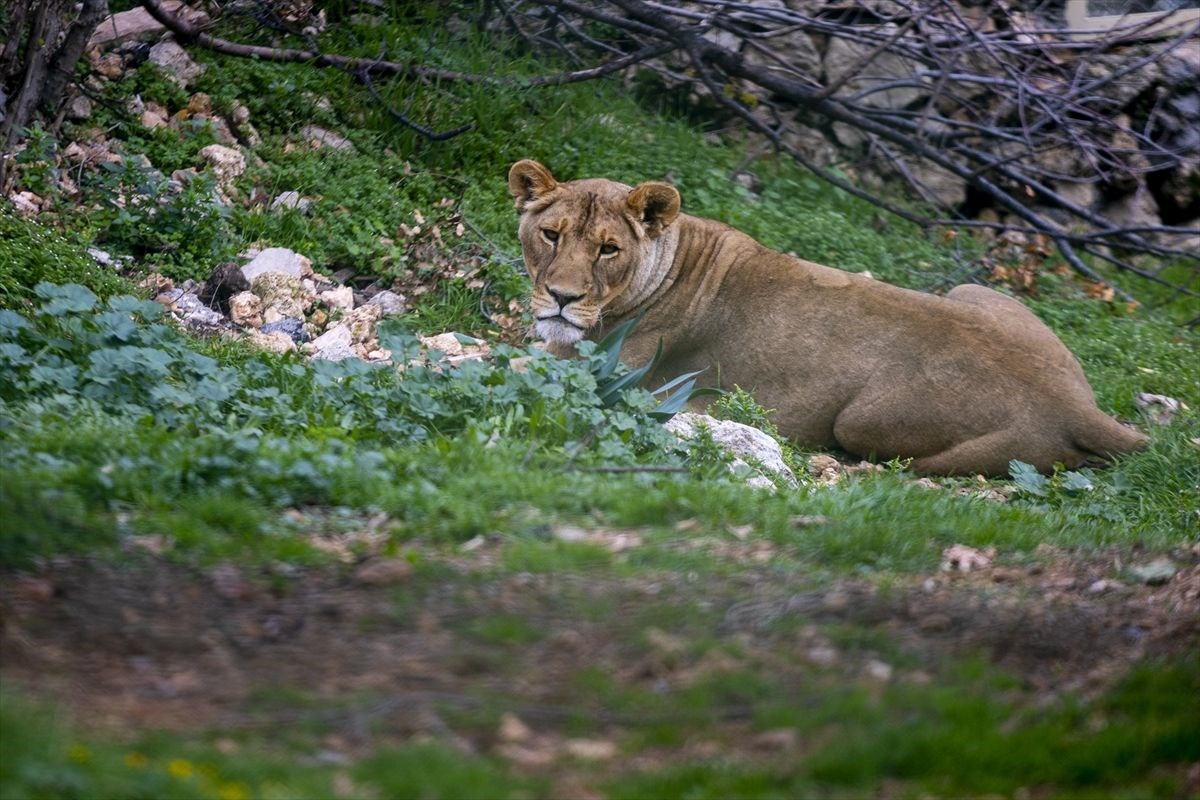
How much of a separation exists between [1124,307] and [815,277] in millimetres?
4119

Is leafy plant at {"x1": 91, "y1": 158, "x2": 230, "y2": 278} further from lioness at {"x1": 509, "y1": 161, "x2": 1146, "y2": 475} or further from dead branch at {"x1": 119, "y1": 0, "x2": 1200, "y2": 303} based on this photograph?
lioness at {"x1": 509, "y1": 161, "x2": 1146, "y2": 475}

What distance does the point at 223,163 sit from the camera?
30.1 feet

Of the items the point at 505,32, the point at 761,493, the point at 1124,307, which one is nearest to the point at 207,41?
the point at 505,32

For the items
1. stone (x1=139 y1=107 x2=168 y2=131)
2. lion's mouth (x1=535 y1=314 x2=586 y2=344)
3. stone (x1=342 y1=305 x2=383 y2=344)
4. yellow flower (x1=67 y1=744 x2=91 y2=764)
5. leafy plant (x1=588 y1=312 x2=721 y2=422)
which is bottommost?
stone (x1=342 y1=305 x2=383 y2=344)

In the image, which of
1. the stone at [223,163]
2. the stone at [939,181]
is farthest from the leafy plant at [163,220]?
the stone at [939,181]

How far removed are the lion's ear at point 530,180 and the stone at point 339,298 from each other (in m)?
1.48

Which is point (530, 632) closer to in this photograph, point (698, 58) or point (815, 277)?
point (815, 277)

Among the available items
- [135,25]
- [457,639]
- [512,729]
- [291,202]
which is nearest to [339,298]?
[291,202]

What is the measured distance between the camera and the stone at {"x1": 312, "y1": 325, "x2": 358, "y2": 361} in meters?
7.66

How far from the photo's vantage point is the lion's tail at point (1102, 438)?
7.09m

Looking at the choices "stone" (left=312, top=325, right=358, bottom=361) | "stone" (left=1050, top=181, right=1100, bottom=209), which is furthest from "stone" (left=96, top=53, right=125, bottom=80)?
"stone" (left=1050, top=181, right=1100, bottom=209)

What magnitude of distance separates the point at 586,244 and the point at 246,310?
2.19 metres

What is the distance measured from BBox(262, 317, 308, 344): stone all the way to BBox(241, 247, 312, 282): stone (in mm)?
524

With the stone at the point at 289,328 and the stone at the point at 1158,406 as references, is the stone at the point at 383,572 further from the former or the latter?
the stone at the point at 1158,406
